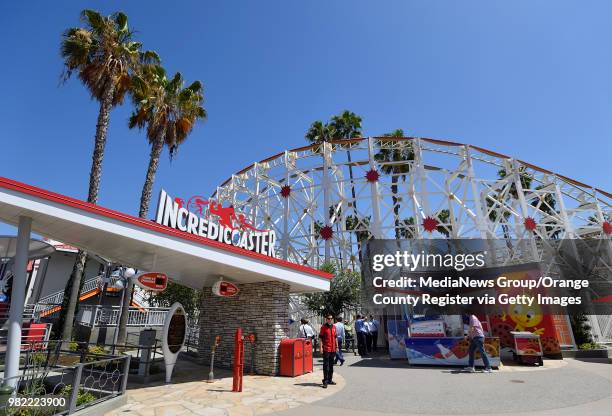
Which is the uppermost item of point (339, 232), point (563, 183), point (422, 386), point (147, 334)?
point (563, 183)

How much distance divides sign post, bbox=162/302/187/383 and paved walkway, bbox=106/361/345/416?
544 millimetres

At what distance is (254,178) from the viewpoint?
87.3ft

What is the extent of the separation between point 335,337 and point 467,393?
10.7ft

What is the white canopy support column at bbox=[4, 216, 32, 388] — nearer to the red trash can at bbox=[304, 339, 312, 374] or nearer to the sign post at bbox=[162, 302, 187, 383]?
the sign post at bbox=[162, 302, 187, 383]

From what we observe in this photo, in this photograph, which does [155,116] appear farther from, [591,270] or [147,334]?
[591,270]

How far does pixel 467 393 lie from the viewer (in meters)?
8.03

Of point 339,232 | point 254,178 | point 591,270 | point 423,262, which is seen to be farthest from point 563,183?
point 254,178

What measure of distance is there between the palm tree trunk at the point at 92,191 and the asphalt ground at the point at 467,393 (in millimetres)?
10186

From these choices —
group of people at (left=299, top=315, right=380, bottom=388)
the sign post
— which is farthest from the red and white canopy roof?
group of people at (left=299, top=315, right=380, bottom=388)

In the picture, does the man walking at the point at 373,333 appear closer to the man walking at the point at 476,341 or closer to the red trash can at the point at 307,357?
the red trash can at the point at 307,357

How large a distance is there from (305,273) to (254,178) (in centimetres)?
1647

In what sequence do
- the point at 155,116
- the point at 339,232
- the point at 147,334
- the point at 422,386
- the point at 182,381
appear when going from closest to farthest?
the point at 422,386
the point at 182,381
the point at 147,334
the point at 155,116
the point at 339,232

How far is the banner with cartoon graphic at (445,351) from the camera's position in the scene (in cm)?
1152

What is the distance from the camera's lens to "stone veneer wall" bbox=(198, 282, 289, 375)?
35.3 feet
